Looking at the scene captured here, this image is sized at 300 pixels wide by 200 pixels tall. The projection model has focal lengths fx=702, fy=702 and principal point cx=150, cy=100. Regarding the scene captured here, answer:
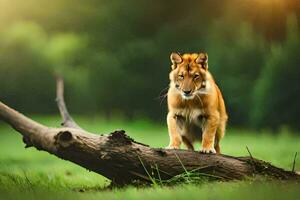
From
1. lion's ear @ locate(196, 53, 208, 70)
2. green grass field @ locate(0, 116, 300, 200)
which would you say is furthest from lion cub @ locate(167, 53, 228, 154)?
green grass field @ locate(0, 116, 300, 200)

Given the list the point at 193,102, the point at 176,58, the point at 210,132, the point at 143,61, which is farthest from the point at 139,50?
the point at 210,132

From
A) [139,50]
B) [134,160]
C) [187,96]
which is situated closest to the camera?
[134,160]

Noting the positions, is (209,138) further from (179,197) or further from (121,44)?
(121,44)

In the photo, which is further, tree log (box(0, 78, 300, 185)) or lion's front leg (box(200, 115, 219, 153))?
lion's front leg (box(200, 115, 219, 153))

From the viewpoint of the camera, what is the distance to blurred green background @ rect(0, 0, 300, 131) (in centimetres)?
339

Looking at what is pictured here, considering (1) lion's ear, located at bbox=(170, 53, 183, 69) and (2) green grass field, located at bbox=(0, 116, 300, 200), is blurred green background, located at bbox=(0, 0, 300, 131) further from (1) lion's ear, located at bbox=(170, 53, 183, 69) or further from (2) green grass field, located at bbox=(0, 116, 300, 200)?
(1) lion's ear, located at bbox=(170, 53, 183, 69)

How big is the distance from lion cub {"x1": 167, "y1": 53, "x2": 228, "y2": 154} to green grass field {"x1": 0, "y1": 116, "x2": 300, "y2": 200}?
123 millimetres

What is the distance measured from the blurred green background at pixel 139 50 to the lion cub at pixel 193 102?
0.22m

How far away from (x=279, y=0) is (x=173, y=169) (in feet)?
3.48

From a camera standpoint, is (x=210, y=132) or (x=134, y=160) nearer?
(x=134, y=160)

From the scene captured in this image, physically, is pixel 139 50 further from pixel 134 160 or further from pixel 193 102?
pixel 134 160

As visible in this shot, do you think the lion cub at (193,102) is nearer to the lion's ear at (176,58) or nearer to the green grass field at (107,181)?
the lion's ear at (176,58)

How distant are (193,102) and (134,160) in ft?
1.31

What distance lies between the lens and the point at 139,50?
346cm
